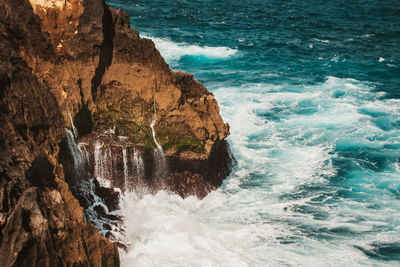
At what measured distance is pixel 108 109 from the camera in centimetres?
1368

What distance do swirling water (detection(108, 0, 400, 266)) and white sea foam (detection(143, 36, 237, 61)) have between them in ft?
0.32

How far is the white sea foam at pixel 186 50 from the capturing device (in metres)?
32.5

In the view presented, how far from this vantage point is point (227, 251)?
11.9 m

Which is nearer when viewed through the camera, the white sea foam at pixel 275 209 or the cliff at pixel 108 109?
the cliff at pixel 108 109

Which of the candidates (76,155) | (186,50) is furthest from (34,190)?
(186,50)

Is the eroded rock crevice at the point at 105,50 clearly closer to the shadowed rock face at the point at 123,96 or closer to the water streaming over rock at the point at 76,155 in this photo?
the shadowed rock face at the point at 123,96

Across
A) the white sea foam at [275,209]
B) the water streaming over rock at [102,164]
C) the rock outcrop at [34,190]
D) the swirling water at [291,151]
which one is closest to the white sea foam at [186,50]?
the swirling water at [291,151]

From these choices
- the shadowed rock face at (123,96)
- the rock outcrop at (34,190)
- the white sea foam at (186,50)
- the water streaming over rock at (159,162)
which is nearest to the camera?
the rock outcrop at (34,190)

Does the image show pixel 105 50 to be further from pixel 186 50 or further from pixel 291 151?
pixel 186 50

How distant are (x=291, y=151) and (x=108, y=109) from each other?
8.56m

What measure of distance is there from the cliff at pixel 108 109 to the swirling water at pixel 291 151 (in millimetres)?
884

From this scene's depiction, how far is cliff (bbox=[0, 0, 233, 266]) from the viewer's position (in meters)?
11.1

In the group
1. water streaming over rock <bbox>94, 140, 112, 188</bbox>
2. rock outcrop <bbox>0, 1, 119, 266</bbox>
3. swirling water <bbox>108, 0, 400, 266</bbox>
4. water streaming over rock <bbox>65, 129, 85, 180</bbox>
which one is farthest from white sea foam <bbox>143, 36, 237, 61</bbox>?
rock outcrop <bbox>0, 1, 119, 266</bbox>

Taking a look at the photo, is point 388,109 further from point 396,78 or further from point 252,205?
point 252,205
